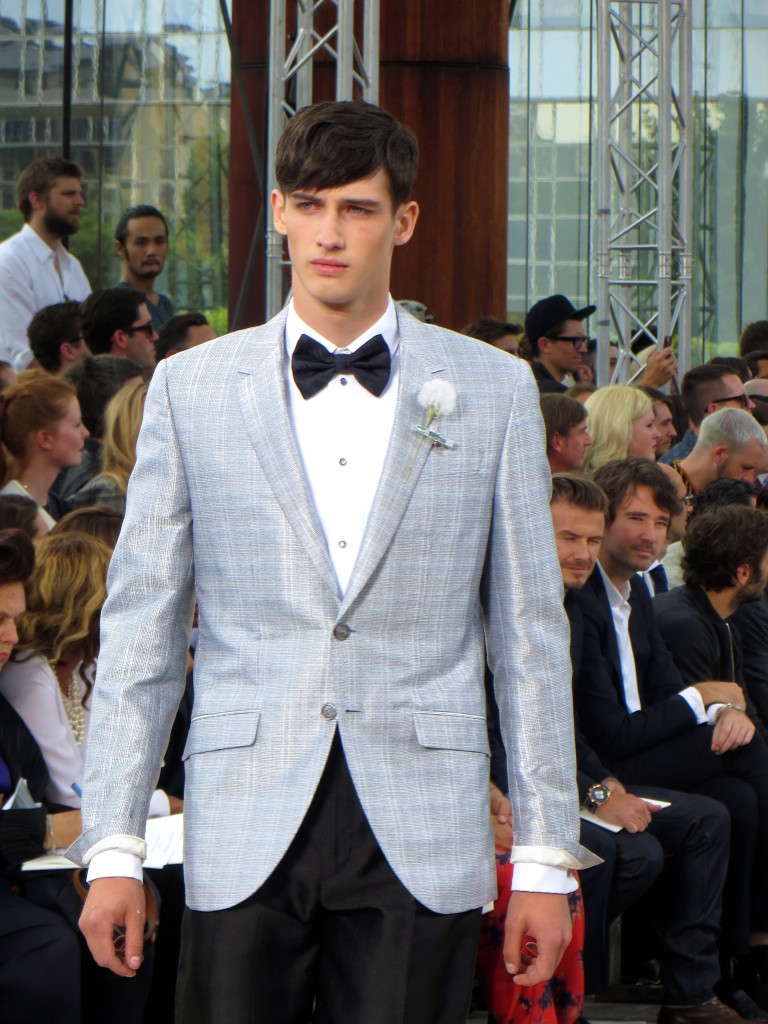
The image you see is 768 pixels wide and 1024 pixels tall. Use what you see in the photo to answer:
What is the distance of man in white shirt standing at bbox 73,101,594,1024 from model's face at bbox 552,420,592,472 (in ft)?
12.1

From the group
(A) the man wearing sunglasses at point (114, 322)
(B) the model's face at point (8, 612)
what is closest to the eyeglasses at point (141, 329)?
(A) the man wearing sunglasses at point (114, 322)

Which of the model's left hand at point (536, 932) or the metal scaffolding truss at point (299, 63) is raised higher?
the metal scaffolding truss at point (299, 63)

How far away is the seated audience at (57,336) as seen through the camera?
6.55m

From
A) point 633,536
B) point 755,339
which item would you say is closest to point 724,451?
point 633,536

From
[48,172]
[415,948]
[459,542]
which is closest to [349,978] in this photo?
[415,948]

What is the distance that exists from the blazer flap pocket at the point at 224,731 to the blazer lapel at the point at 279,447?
18 centimetres

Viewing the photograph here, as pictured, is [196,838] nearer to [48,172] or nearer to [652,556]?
[652,556]

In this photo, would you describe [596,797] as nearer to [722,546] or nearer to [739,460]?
[722,546]

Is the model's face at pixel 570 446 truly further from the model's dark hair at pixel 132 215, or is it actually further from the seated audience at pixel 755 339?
the seated audience at pixel 755 339

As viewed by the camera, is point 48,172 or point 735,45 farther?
point 735,45

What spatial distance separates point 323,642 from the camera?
6.16ft

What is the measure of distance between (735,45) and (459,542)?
41.0ft

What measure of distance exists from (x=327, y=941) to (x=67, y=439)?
3348 mm

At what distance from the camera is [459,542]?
76.1 inches
